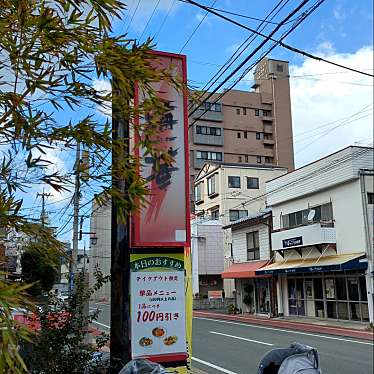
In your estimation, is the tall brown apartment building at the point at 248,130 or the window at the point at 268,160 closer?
the tall brown apartment building at the point at 248,130

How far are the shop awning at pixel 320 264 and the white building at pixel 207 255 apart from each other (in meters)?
12.9

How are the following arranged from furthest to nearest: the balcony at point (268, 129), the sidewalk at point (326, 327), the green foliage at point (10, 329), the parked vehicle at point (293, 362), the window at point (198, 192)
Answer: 1. the balcony at point (268, 129)
2. the window at point (198, 192)
3. the sidewalk at point (326, 327)
4. the parked vehicle at point (293, 362)
5. the green foliage at point (10, 329)

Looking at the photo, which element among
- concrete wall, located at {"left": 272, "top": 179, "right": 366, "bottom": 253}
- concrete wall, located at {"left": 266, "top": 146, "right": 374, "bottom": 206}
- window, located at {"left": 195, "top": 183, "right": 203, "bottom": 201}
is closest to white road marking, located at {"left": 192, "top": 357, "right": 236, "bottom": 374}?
concrete wall, located at {"left": 272, "top": 179, "right": 366, "bottom": 253}

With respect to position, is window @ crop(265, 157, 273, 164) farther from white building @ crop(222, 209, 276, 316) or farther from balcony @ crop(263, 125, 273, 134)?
white building @ crop(222, 209, 276, 316)

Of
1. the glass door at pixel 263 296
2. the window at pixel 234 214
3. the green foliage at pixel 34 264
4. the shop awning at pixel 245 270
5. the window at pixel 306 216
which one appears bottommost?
the glass door at pixel 263 296

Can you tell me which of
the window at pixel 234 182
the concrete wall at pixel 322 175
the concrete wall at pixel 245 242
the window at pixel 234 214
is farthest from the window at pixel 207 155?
the concrete wall at pixel 322 175

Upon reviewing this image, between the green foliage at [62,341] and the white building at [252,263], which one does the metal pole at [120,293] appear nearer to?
the green foliage at [62,341]

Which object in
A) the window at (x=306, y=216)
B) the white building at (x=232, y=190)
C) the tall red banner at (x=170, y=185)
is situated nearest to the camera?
the tall red banner at (x=170, y=185)

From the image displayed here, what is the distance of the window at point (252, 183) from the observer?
4119cm

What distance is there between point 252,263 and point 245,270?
1029mm

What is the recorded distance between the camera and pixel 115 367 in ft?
14.5

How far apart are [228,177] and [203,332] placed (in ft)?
73.6

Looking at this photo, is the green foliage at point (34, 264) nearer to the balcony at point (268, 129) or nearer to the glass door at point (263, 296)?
the glass door at point (263, 296)

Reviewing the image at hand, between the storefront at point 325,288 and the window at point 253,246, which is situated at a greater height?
the window at point 253,246
